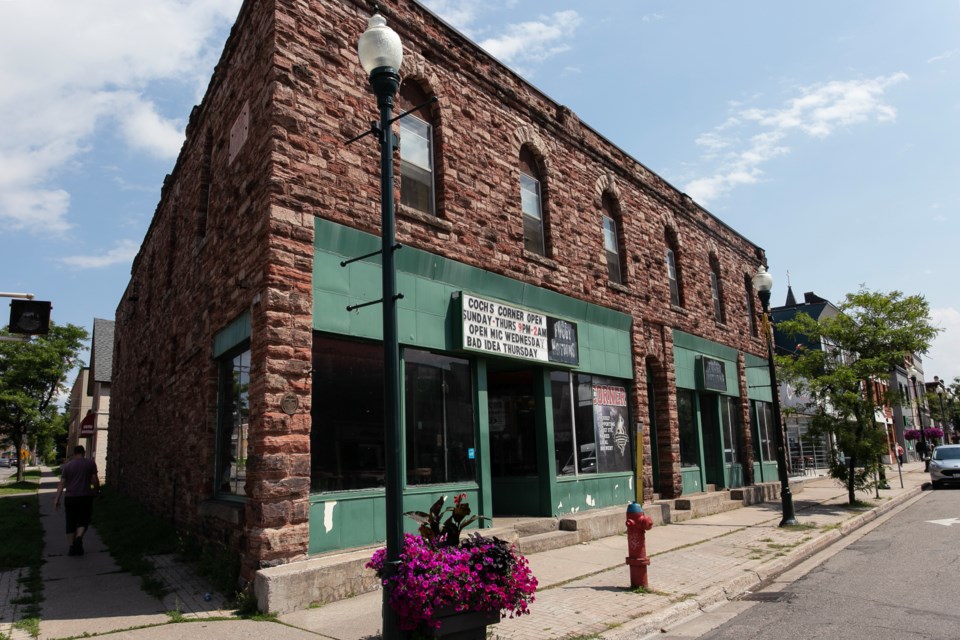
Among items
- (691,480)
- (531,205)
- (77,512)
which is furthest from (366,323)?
(691,480)

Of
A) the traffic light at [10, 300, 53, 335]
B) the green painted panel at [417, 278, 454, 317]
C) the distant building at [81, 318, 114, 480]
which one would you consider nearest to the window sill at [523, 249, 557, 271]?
the green painted panel at [417, 278, 454, 317]

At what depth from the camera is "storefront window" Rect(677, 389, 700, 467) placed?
54.5ft

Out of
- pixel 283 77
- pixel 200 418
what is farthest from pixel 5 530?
pixel 283 77

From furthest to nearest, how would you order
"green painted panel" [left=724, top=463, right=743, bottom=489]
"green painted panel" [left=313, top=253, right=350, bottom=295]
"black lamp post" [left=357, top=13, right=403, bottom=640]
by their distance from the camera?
"green painted panel" [left=724, top=463, right=743, bottom=489]
"green painted panel" [left=313, top=253, right=350, bottom=295]
"black lamp post" [left=357, top=13, right=403, bottom=640]

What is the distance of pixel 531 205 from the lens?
13.0 metres

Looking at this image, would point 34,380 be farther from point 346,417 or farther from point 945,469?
point 945,469

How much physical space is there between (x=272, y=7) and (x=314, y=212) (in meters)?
2.82

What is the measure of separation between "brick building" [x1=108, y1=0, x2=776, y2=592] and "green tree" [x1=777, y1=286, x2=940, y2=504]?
3.44 metres

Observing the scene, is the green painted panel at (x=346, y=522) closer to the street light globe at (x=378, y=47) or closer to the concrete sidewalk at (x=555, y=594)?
the concrete sidewalk at (x=555, y=594)

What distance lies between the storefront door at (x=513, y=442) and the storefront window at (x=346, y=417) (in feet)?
13.2

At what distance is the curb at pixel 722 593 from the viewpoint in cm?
626

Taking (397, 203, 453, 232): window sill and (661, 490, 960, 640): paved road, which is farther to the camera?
(397, 203, 453, 232): window sill

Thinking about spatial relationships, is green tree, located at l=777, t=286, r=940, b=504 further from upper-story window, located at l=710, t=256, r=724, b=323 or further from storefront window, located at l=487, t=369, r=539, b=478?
storefront window, located at l=487, t=369, r=539, b=478

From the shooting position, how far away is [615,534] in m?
12.2
